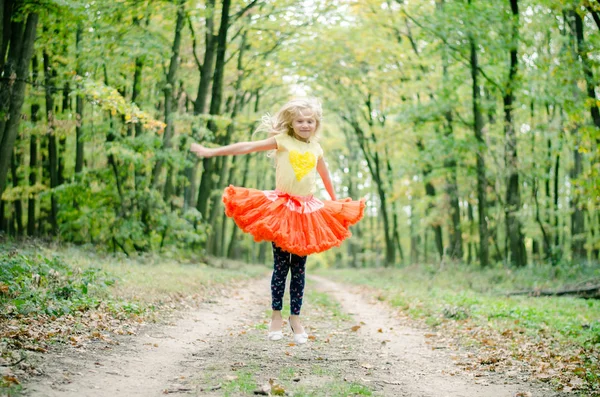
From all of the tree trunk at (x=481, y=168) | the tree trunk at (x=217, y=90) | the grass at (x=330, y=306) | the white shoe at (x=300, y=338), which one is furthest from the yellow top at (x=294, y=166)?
the tree trunk at (x=481, y=168)

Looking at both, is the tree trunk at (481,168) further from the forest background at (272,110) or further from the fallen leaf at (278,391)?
the fallen leaf at (278,391)

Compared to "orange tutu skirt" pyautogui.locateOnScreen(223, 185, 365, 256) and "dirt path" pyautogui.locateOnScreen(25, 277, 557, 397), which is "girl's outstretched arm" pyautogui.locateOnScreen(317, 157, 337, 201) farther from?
"dirt path" pyautogui.locateOnScreen(25, 277, 557, 397)

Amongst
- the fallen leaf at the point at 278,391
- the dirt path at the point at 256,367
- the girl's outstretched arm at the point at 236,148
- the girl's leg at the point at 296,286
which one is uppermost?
the girl's outstretched arm at the point at 236,148

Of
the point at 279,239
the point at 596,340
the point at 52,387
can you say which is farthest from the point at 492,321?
the point at 52,387

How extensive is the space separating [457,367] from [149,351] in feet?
11.4

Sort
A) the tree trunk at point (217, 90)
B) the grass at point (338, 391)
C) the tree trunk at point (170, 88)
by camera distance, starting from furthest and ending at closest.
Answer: the tree trunk at point (217, 90) → the tree trunk at point (170, 88) → the grass at point (338, 391)

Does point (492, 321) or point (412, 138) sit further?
point (412, 138)

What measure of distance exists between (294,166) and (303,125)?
0.48m

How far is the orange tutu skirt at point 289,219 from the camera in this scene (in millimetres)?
5465

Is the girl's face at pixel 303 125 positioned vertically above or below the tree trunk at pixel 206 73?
below

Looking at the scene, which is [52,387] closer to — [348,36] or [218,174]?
[218,174]

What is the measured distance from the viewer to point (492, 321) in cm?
861

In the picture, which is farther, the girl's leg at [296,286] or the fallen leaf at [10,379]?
the girl's leg at [296,286]

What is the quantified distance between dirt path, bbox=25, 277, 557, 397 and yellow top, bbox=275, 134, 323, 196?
1885mm
